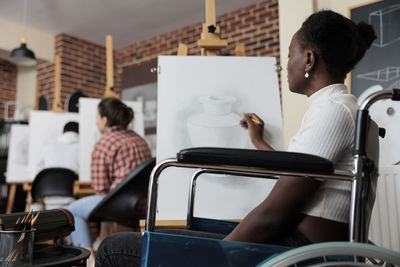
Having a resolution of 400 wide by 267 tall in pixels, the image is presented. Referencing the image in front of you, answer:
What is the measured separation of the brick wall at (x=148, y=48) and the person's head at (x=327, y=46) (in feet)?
11.9

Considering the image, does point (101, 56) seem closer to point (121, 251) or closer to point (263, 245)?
point (121, 251)

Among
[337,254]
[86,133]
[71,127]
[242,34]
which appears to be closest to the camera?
[337,254]

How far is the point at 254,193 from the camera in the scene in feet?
5.13

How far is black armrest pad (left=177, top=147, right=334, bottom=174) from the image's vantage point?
71 centimetres

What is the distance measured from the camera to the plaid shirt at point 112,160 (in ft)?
8.86

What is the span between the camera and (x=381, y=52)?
7.45ft

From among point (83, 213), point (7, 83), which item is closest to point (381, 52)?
point (83, 213)

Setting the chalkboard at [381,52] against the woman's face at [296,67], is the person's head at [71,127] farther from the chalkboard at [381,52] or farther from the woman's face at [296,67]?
the woman's face at [296,67]

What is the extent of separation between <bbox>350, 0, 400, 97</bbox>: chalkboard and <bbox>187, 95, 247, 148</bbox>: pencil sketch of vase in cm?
100

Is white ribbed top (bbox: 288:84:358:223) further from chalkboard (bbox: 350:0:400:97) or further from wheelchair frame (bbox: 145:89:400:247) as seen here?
chalkboard (bbox: 350:0:400:97)

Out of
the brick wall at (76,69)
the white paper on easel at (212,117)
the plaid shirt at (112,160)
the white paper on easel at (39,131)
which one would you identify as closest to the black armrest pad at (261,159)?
the white paper on easel at (212,117)

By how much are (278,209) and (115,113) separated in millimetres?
2182

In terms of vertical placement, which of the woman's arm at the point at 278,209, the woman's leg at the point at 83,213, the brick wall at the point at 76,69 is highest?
the brick wall at the point at 76,69

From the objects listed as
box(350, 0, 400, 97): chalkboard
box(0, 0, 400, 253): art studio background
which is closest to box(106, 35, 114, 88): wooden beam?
box(0, 0, 400, 253): art studio background
